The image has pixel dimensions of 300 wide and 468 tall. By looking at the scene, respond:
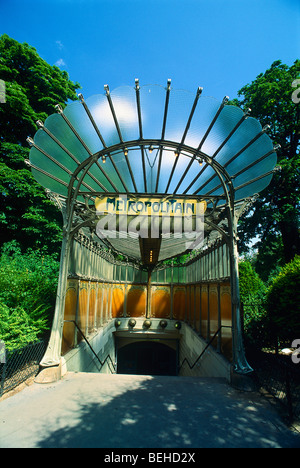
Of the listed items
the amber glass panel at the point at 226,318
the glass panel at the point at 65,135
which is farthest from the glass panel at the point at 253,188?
the glass panel at the point at 65,135

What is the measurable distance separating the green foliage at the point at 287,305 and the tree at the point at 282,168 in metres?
8.90

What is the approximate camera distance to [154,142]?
6410 mm

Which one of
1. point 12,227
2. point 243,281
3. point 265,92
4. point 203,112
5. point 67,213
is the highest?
point 265,92

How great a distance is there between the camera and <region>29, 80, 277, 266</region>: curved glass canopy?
570 centimetres

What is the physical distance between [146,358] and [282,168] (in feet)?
52.5

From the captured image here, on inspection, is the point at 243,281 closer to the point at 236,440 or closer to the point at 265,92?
the point at 236,440

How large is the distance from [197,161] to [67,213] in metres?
3.95

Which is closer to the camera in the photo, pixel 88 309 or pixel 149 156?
pixel 149 156

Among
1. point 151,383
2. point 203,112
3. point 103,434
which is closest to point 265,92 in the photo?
point 203,112

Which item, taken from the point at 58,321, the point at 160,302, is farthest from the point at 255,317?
the point at 160,302

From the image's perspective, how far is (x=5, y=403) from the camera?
4457 mm

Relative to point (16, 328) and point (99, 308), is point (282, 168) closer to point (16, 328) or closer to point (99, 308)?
point (99, 308)

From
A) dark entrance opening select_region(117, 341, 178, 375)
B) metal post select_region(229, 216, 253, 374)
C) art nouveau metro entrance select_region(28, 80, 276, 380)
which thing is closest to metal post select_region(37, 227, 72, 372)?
art nouveau metro entrance select_region(28, 80, 276, 380)

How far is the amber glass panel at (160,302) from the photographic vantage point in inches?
662
